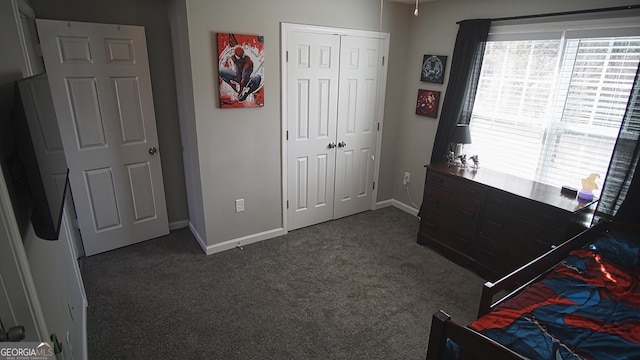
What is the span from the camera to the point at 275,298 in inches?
106

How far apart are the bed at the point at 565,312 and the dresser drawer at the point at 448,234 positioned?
2.93ft

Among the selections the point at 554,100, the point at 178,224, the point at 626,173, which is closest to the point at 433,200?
the point at 554,100

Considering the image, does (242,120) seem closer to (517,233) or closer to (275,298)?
(275,298)

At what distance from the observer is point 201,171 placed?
9.92 feet

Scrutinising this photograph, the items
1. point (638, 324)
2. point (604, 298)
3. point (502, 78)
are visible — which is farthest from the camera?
point (502, 78)

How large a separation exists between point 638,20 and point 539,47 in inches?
25.8

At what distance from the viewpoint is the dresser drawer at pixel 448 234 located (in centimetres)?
311

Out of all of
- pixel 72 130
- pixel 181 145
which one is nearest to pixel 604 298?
pixel 181 145

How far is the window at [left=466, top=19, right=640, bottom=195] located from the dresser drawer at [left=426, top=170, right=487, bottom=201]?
1.89 ft

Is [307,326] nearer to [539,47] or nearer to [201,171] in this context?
[201,171]

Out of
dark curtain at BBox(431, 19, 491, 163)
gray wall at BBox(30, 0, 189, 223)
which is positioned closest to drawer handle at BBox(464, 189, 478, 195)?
dark curtain at BBox(431, 19, 491, 163)

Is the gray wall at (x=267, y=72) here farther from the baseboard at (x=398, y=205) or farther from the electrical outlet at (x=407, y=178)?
the baseboard at (x=398, y=205)

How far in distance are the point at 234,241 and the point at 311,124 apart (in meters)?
1.41

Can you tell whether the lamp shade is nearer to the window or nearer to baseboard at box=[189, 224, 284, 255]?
the window
